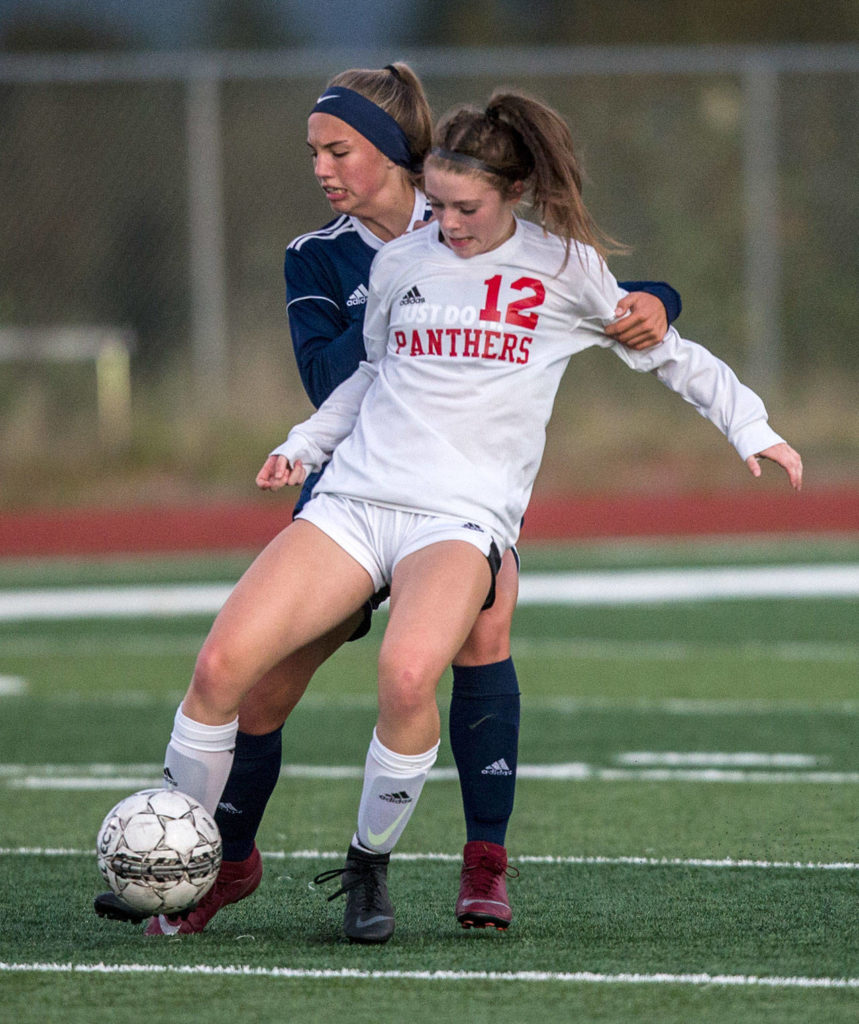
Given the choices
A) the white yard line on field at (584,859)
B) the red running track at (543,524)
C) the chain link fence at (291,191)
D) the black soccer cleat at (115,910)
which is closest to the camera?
the black soccer cleat at (115,910)

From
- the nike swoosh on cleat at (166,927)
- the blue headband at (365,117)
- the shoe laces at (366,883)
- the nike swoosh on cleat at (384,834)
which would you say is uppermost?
the blue headband at (365,117)

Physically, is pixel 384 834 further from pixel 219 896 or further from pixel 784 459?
pixel 784 459

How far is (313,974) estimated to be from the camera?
3.59 m

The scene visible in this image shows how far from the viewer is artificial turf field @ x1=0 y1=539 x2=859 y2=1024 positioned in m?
3.45

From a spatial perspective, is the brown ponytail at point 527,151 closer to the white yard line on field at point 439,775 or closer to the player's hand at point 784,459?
the player's hand at point 784,459

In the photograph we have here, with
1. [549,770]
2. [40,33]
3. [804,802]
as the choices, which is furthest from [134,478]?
[40,33]

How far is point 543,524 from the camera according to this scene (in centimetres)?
1351

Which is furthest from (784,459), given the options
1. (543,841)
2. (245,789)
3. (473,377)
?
(543,841)

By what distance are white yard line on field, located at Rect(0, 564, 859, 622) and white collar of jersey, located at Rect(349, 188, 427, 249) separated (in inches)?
249

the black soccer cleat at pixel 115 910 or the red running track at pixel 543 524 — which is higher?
the red running track at pixel 543 524

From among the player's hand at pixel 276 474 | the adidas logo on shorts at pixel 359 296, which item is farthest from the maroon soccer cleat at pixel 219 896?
the adidas logo on shorts at pixel 359 296

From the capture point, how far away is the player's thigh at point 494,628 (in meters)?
4.07

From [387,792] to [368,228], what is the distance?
1391 millimetres

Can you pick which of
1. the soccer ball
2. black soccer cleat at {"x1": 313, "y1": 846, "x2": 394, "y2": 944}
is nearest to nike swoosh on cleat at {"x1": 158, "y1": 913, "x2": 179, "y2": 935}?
the soccer ball
